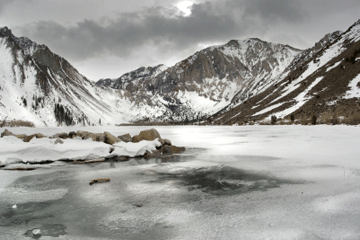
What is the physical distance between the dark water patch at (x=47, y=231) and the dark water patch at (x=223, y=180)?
4.58m

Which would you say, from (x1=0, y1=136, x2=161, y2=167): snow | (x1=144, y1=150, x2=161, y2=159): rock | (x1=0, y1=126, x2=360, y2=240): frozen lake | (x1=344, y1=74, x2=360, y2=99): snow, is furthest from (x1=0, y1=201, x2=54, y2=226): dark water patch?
(x1=344, y1=74, x2=360, y2=99): snow

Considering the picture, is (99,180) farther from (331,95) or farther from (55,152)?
(331,95)

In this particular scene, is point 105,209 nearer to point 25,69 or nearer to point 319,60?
point 319,60

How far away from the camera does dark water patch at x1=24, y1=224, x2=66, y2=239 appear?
5172mm

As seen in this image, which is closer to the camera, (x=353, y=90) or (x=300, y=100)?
(x=353, y=90)

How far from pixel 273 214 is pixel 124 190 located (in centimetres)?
543

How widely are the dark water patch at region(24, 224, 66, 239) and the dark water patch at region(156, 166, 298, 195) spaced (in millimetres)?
4577

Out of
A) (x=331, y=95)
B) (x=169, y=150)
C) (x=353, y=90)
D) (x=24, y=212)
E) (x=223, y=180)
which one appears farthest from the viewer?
(x=331, y=95)

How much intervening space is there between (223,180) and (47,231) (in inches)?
268

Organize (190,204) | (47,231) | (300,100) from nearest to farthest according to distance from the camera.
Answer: (47,231) < (190,204) < (300,100)

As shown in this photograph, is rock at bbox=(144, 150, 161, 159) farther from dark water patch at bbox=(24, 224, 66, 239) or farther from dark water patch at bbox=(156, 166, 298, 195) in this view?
dark water patch at bbox=(24, 224, 66, 239)

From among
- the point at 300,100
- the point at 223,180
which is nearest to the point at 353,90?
the point at 300,100

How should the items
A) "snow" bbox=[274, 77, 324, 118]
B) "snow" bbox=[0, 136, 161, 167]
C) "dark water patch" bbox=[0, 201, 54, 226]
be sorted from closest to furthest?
"dark water patch" bbox=[0, 201, 54, 226] → "snow" bbox=[0, 136, 161, 167] → "snow" bbox=[274, 77, 324, 118]

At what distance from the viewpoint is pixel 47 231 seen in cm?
538
